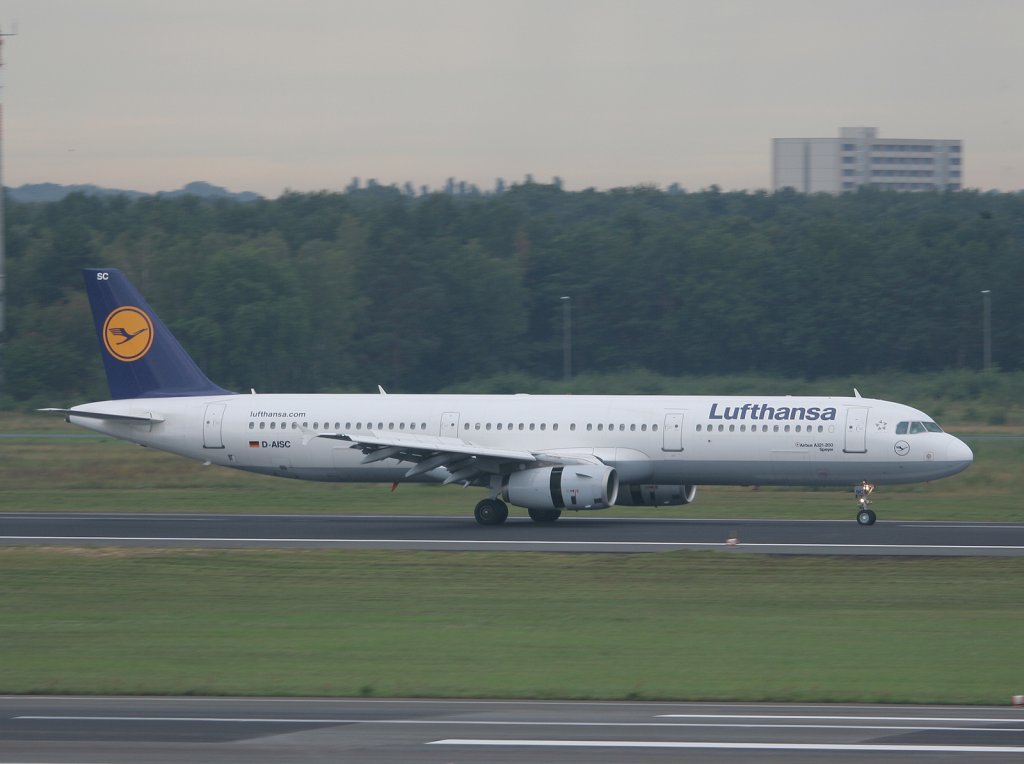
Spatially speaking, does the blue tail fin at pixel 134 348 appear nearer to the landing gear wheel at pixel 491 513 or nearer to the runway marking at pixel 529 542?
the runway marking at pixel 529 542

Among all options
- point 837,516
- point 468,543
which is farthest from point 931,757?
point 837,516

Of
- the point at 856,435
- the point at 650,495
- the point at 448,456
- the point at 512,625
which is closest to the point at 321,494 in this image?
the point at 448,456

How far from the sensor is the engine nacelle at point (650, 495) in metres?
38.6

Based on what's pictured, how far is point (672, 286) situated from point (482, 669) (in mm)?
92621

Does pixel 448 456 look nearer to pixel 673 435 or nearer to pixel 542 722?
pixel 673 435

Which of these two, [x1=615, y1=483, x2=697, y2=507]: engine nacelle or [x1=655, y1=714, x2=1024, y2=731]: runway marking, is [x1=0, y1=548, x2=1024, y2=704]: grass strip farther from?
[x1=615, y1=483, x2=697, y2=507]: engine nacelle

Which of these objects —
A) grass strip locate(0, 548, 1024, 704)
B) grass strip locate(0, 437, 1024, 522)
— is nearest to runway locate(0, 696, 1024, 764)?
grass strip locate(0, 548, 1024, 704)

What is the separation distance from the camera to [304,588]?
2617 cm

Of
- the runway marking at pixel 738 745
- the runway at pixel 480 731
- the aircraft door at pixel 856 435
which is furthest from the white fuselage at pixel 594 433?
the runway marking at pixel 738 745

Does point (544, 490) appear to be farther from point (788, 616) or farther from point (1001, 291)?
point (1001, 291)

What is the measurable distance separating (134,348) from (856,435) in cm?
2017

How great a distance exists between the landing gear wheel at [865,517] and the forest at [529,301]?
2348 inches

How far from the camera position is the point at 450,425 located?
39.7 meters

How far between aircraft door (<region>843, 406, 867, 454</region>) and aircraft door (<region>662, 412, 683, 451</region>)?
4.10 meters
